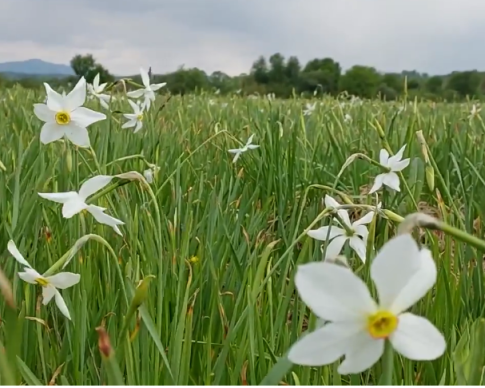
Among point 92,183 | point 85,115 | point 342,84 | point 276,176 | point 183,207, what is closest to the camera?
point 92,183

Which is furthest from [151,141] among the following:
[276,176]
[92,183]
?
[92,183]

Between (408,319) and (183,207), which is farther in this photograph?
(183,207)

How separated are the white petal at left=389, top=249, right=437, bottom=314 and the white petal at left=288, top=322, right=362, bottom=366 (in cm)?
3

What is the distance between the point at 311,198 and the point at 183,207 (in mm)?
410

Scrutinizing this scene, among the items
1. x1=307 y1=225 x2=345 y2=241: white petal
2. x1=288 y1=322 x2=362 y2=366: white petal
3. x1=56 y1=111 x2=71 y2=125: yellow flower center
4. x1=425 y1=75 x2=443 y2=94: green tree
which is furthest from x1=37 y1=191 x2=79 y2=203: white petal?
x1=425 y1=75 x2=443 y2=94: green tree

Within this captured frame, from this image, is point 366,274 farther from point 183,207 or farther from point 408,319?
point 183,207

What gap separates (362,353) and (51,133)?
1.04m

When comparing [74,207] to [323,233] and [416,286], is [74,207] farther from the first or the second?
[416,286]

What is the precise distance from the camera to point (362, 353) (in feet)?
1.42

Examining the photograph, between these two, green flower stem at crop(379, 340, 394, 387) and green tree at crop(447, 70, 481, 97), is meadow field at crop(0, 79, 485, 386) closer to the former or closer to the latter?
green flower stem at crop(379, 340, 394, 387)

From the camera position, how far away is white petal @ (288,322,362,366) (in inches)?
16.3

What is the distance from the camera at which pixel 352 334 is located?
0.43 m

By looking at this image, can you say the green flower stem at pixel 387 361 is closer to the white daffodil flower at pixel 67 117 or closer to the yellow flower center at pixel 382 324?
the yellow flower center at pixel 382 324

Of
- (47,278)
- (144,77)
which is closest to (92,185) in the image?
(47,278)
